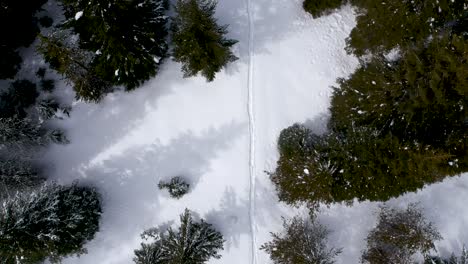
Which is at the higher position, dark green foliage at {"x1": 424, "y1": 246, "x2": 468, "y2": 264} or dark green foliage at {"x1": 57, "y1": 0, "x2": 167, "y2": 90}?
dark green foliage at {"x1": 57, "y1": 0, "x2": 167, "y2": 90}

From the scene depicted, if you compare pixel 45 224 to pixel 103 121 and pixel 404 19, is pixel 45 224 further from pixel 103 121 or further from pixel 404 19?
pixel 404 19

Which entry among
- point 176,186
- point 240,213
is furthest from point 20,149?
point 240,213

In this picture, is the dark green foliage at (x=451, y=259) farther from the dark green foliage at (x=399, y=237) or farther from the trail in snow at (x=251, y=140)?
the trail in snow at (x=251, y=140)

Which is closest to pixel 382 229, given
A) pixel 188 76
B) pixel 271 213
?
pixel 271 213

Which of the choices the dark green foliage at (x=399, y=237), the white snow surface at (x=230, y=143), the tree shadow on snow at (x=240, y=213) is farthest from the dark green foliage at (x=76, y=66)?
the dark green foliage at (x=399, y=237)

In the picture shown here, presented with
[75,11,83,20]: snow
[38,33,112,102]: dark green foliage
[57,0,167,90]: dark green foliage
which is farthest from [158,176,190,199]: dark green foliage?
[75,11,83,20]: snow

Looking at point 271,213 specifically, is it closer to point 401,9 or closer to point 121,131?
point 121,131

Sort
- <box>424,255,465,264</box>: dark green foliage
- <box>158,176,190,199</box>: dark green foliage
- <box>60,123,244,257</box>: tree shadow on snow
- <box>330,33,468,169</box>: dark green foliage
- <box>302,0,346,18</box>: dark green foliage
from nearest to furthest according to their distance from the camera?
<box>330,33,468,169</box>: dark green foliage
<box>424,255,465,264</box>: dark green foliage
<box>302,0,346,18</box>: dark green foliage
<box>158,176,190,199</box>: dark green foliage
<box>60,123,244,257</box>: tree shadow on snow

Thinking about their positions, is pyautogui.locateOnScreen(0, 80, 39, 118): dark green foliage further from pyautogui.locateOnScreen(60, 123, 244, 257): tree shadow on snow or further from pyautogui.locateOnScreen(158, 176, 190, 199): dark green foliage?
pyautogui.locateOnScreen(158, 176, 190, 199): dark green foliage
